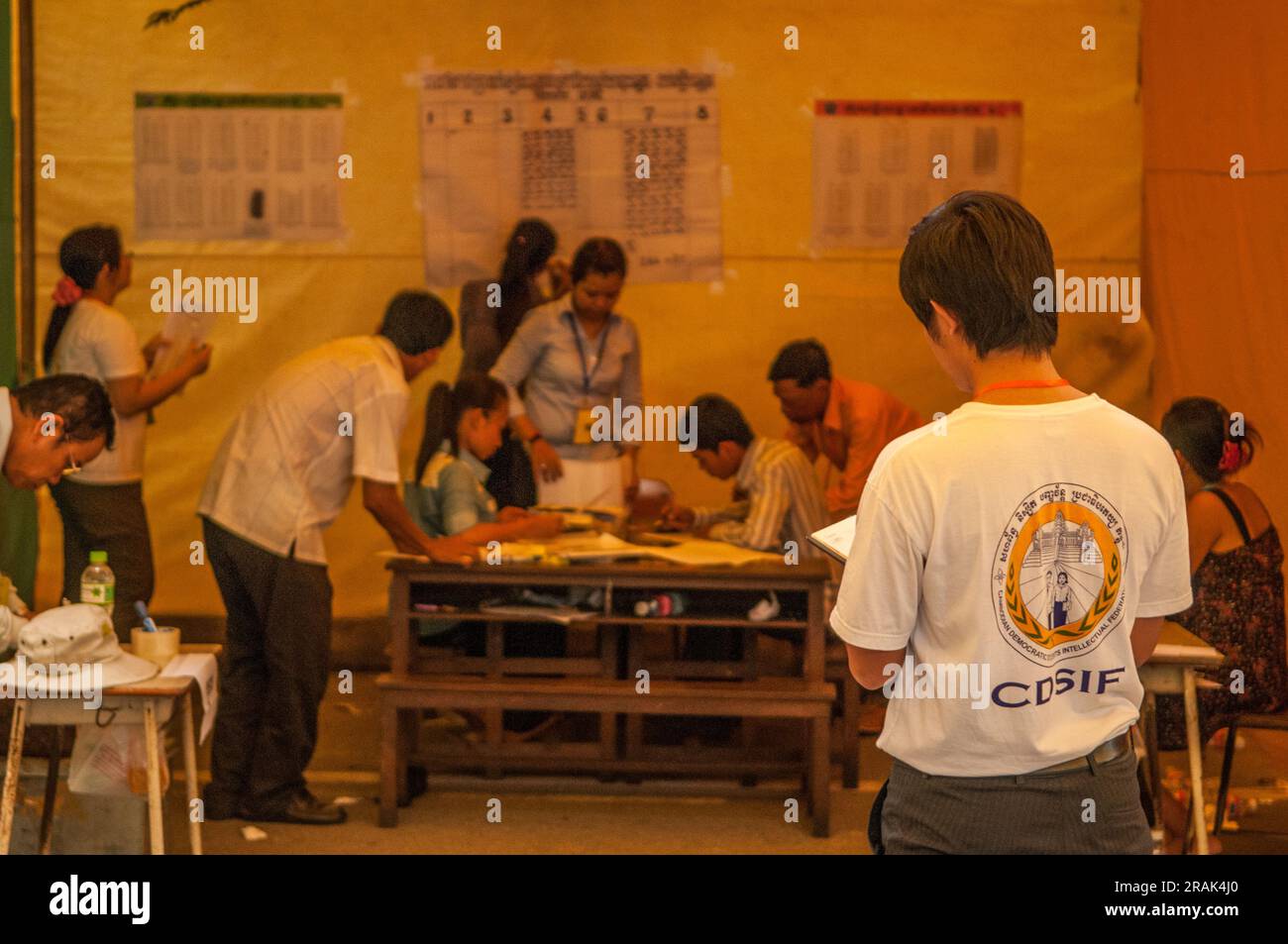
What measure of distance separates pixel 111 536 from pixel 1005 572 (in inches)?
157

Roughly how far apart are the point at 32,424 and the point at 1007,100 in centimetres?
414

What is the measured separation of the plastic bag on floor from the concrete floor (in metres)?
0.70

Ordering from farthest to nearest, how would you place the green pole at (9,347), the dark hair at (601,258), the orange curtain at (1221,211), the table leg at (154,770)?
the dark hair at (601,258), the orange curtain at (1221,211), the green pole at (9,347), the table leg at (154,770)

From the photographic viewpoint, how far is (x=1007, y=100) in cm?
596

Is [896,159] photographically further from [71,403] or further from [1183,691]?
[71,403]

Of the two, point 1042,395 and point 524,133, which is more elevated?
point 524,133

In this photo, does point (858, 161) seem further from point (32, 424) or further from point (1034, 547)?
point (1034, 547)

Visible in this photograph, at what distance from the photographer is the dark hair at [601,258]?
534 cm

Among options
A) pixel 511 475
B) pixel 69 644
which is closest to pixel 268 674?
pixel 69 644

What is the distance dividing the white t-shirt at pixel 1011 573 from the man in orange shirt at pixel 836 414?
3.55 meters

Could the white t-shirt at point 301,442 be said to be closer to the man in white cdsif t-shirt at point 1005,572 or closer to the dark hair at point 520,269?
the dark hair at point 520,269

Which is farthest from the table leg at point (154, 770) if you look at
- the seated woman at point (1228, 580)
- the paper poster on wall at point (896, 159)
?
the paper poster on wall at point (896, 159)

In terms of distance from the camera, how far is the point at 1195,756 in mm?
3365
